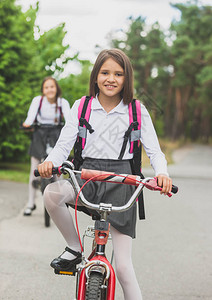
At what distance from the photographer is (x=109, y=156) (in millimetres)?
2988

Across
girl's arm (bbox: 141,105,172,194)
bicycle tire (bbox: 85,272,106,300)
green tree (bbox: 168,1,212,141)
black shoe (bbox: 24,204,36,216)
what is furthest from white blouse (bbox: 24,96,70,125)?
green tree (bbox: 168,1,212,141)

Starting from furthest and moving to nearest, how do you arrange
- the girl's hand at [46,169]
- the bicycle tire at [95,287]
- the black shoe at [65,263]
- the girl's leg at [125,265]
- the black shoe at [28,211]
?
the black shoe at [28,211], the black shoe at [65,263], the girl's leg at [125,265], the girl's hand at [46,169], the bicycle tire at [95,287]

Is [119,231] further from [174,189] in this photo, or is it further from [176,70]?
[176,70]

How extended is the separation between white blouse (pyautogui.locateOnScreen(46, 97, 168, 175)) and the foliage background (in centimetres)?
193

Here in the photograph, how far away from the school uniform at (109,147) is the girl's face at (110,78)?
11 cm

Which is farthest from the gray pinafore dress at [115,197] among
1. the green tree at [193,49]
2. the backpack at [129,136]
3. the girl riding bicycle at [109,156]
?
the green tree at [193,49]

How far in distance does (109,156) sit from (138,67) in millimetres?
49386

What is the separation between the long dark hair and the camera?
3.01m

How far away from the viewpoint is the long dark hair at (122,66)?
3012 mm

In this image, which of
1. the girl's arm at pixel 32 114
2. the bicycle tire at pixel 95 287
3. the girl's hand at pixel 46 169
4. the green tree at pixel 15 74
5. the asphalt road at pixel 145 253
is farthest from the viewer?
the green tree at pixel 15 74

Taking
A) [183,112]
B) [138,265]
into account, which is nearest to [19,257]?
[138,265]

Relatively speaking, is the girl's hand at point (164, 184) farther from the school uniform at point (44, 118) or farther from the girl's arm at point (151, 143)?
the school uniform at point (44, 118)

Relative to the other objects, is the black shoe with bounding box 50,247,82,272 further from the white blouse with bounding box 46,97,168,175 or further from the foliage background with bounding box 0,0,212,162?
the foliage background with bounding box 0,0,212,162

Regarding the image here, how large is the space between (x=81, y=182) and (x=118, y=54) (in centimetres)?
83
